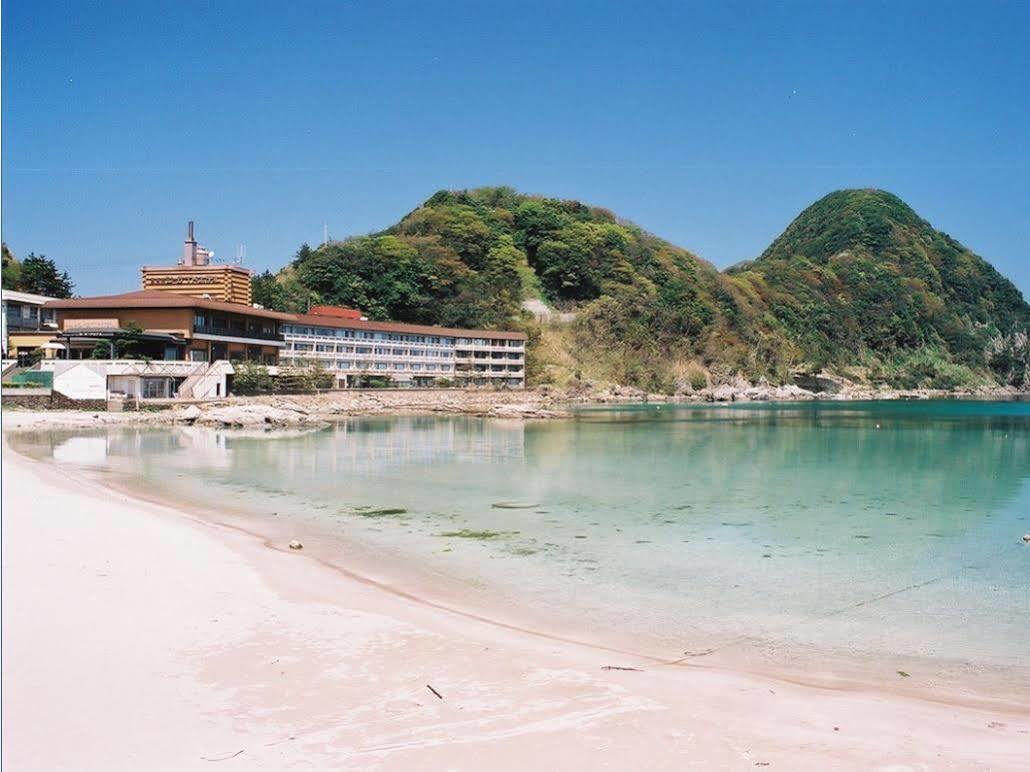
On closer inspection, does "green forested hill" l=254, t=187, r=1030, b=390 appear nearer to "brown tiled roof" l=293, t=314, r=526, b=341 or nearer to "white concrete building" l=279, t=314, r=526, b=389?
"white concrete building" l=279, t=314, r=526, b=389

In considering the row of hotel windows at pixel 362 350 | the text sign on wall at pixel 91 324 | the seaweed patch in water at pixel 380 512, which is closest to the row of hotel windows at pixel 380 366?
the row of hotel windows at pixel 362 350

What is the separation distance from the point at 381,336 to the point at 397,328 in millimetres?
1401

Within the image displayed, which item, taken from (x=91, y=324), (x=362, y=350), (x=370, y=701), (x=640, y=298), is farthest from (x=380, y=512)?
(x=640, y=298)

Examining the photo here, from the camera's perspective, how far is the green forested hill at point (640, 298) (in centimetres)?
7550

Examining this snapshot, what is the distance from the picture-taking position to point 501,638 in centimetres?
705

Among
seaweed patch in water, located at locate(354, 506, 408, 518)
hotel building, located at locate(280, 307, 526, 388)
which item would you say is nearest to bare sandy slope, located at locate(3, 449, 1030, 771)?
seaweed patch in water, located at locate(354, 506, 408, 518)

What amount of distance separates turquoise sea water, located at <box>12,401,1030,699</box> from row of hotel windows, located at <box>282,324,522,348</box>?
25579 millimetres

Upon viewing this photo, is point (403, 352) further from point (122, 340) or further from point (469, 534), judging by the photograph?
point (469, 534)

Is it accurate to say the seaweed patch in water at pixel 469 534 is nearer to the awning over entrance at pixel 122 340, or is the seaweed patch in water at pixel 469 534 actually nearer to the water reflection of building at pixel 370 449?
the water reflection of building at pixel 370 449

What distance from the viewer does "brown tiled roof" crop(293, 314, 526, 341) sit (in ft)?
187

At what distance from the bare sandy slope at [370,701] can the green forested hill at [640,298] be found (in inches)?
2374

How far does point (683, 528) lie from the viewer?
13570 mm

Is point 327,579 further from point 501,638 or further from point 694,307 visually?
point 694,307

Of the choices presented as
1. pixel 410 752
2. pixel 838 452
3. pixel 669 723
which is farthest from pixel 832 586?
pixel 838 452
